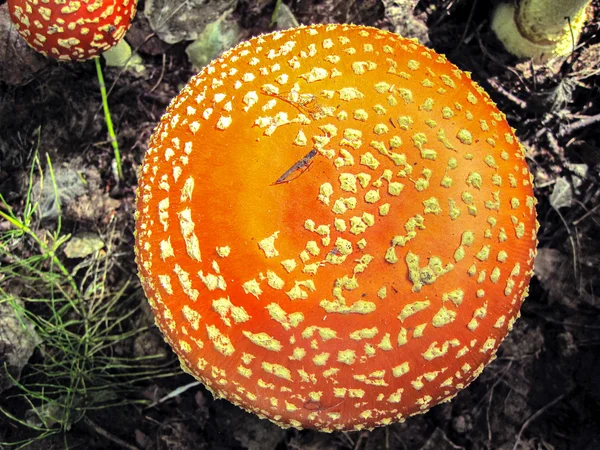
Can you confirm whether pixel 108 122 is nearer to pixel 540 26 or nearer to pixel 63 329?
pixel 63 329

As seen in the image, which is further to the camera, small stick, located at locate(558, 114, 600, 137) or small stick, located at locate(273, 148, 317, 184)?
small stick, located at locate(558, 114, 600, 137)

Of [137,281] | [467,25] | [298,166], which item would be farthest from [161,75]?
[467,25]

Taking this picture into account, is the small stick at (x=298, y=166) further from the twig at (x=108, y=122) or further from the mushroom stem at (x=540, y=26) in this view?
the mushroom stem at (x=540, y=26)

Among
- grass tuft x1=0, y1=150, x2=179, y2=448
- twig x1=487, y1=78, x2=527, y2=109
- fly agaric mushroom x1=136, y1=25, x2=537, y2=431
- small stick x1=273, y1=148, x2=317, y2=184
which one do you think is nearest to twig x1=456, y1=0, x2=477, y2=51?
twig x1=487, y1=78, x2=527, y2=109

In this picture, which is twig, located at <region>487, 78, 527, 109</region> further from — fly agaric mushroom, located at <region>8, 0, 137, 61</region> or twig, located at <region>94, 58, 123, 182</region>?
twig, located at <region>94, 58, 123, 182</region>

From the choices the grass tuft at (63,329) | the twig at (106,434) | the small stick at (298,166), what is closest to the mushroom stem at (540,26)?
the small stick at (298,166)

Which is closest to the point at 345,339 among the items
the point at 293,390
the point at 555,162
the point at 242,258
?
the point at 293,390
